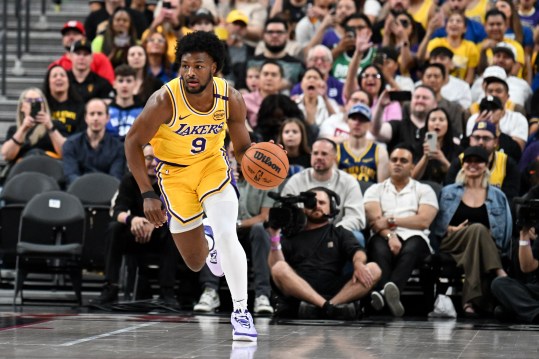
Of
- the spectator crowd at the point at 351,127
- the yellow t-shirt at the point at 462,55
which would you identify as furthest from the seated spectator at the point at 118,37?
the yellow t-shirt at the point at 462,55

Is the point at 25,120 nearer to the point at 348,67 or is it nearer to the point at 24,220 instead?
the point at 24,220

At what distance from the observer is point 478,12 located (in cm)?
1496

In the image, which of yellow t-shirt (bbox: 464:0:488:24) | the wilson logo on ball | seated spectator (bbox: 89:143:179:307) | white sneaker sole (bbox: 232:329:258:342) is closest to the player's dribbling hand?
the wilson logo on ball

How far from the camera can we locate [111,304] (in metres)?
10.5

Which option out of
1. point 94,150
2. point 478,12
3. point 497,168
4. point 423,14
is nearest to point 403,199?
→ point 497,168

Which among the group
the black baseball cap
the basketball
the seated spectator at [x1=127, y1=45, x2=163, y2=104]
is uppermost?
the seated spectator at [x1=127, y1=45, x2=163, y2=104]

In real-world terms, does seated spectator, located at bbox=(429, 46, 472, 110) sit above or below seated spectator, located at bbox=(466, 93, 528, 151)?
above

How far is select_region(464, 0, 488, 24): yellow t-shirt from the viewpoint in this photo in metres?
14.9

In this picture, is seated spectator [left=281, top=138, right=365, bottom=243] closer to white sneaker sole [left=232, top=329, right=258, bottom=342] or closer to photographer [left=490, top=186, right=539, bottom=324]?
photographer [left=490, top=186, right=539, bottom=324]

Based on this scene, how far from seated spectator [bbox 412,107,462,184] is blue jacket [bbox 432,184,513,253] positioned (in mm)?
655

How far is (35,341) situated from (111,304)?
2.96 m

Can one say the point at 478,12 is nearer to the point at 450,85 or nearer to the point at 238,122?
the point at 450,85

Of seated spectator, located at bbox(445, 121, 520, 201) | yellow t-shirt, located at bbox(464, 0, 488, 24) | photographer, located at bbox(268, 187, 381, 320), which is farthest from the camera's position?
yellow t-shirt, located at bbox(464, 0, 488, 24)

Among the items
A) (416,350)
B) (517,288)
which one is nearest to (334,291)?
(517,288)
